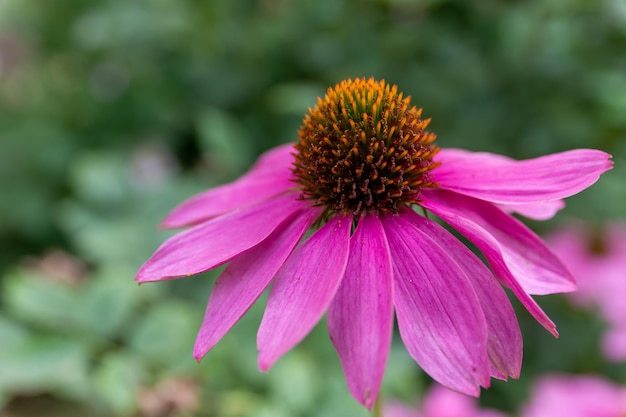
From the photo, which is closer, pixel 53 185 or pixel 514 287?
pixel 514 287

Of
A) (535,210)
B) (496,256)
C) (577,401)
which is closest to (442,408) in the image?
(577,401)

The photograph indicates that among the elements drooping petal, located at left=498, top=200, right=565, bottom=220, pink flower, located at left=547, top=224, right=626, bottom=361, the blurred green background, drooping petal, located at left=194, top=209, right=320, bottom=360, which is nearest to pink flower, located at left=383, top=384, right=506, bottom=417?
the blurred green background

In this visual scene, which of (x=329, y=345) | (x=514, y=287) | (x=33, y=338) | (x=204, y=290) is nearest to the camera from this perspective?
(x=514, y=287)

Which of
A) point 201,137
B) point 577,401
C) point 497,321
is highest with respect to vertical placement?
point 201,137

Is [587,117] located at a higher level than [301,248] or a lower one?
higher

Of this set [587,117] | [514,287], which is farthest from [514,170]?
[587,117]

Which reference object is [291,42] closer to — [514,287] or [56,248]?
[56,248]

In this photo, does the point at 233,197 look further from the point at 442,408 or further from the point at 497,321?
the point at 442,408
